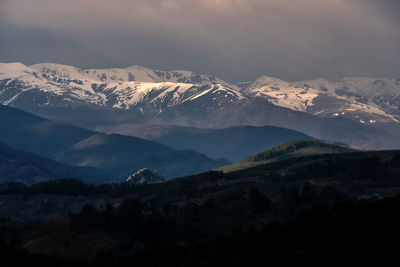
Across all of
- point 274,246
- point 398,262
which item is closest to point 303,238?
point 274,246

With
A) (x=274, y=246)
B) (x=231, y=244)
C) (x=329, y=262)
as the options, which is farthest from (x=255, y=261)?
(x=231, y=244)

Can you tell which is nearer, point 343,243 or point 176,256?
point 343,243

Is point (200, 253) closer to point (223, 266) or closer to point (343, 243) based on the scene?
point (223, 266)

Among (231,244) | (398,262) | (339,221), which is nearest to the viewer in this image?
(398,262)

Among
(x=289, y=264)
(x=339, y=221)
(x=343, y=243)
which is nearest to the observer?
(x=289, y=264)

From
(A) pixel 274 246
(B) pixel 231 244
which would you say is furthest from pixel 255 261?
(B) pixel 231 244

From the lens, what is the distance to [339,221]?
7131 inches

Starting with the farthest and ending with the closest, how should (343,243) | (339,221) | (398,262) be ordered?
(339,221), (343,243), (398,262)

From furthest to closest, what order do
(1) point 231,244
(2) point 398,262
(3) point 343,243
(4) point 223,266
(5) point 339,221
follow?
(1) point 231,244, (5) point 339,221, (4) point 223,266, (3) point 343,243, (2) point 398,262

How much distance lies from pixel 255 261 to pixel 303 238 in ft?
53.6

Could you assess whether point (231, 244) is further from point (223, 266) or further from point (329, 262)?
point (329, 262)

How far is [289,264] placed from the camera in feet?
480

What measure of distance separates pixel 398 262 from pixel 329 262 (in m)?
14.0

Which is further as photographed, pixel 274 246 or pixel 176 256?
pixel 176 256
